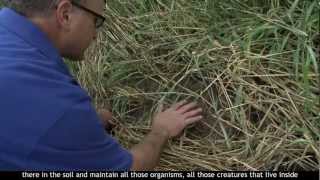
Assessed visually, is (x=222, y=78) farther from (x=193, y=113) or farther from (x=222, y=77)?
(x=193, y=113)

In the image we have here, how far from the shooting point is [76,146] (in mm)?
1405

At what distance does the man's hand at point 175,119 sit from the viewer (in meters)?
1.82

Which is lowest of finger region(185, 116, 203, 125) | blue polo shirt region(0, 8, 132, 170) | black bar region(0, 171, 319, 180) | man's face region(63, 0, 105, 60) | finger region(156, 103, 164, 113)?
black bar region(0, 171, 319, 180)

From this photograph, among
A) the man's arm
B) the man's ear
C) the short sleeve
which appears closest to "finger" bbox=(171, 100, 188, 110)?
the man's arm

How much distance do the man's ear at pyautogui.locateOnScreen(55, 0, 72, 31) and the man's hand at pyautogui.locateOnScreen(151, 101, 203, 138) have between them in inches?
19.1

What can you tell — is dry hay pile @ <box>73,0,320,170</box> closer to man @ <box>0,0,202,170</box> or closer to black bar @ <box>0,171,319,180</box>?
black bar @ <box>0,171,319,180</box>

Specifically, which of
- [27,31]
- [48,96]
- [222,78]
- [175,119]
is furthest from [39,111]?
[222,78]

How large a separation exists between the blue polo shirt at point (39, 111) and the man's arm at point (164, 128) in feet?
0.83

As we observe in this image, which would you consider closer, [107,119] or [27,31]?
[27,31]

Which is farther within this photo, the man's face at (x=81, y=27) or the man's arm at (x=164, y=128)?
the man's arm at (x=164, y=128)

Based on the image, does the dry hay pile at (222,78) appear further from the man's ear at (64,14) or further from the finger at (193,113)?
the man's ear at (64,14)

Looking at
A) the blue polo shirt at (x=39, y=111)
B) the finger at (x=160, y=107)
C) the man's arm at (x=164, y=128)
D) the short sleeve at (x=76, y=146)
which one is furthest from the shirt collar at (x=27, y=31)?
the finger at (x=160, y=107)

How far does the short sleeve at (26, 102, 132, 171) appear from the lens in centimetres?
134

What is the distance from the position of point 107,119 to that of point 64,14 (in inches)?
23.3
